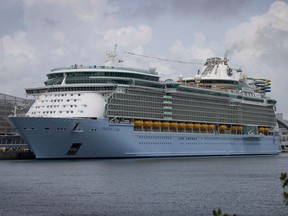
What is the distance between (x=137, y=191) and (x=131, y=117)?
3936cm

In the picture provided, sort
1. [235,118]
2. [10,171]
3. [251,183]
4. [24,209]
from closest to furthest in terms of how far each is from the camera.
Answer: [24,209]
[251,183]
[10,171]
[235,118]

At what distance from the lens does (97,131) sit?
8206 cm

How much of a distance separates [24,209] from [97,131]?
41501 millimetres

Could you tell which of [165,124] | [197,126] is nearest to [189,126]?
[197,126]

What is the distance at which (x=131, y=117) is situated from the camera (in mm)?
89000

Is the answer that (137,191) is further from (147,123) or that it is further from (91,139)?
(147,123)

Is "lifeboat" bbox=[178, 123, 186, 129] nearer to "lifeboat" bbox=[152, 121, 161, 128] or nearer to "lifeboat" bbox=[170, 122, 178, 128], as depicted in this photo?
"lifeboat" bbox=[170, 122, 178, 128]

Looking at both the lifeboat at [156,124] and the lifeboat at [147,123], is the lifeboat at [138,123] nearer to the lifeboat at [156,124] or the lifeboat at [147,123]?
the lifeboat at [147,123]

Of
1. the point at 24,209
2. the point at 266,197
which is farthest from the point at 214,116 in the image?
the point at 24,209

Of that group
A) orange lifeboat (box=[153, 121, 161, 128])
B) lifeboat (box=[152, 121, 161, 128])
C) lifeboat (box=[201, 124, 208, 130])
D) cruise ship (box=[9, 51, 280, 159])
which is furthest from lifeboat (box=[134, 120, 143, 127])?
lifeboat (box=[201, 124, 208, 130])

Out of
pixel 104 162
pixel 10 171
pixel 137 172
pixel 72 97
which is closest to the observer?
pixel 137 172

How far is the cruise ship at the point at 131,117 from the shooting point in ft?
267

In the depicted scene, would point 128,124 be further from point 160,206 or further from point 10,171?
point 160,206

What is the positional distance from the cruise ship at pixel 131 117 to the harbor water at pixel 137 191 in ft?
26.4
